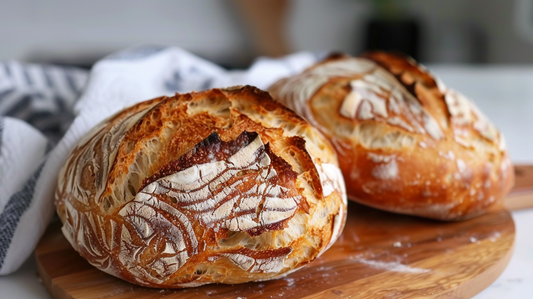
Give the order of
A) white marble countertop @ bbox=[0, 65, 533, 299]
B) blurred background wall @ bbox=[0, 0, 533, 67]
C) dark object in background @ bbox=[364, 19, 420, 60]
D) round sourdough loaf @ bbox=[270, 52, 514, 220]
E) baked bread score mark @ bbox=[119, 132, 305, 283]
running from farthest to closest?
dark object in background @ bbox=[364, 19, 420, 60] < blurred background wall @ bbox=[0, 0, 533, 67] < round sourdough loaf @ bbox=[270, 52, 514, 220] < white marble countertop @ bbox=[0, 65, 533, 299] < baked bread score mark @ bbox=[119, 132, 305, 283]

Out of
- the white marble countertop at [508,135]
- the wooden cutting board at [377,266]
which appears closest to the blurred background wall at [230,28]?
the white marble countertop at [508,135]

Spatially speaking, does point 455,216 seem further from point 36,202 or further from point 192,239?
point 36,202

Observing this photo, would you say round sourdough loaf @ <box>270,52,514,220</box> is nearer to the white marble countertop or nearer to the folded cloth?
the white marble countertop

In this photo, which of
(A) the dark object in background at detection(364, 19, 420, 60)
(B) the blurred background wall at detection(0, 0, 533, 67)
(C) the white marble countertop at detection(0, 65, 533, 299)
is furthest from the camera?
(A) the dark object in background at detection(364, 19, 420, 60)

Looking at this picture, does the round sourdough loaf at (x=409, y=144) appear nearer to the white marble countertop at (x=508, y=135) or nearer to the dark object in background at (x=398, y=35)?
the white marble countertop at (x=508, y=135)

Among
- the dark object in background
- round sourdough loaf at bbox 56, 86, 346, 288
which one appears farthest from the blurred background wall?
round sourdough loaf at bbox 56, 86, 346, 288

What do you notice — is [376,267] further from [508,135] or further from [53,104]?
[508,135]
